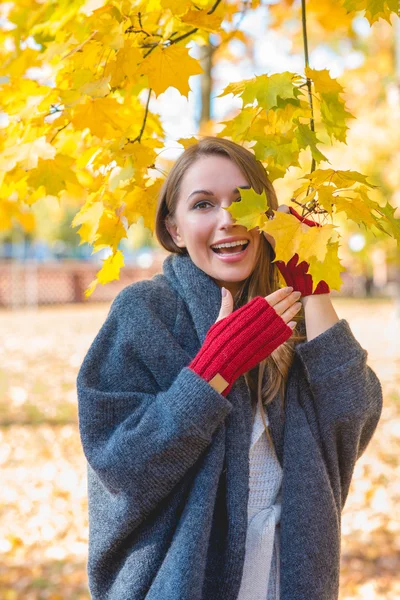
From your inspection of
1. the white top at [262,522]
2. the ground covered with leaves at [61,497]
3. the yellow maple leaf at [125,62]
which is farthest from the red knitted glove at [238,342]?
the ground covered with leaves at [61,497]

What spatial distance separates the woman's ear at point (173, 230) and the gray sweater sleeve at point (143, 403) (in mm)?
159

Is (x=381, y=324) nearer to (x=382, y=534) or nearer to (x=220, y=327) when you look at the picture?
(x=382, y=534)

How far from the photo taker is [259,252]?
64.8 inches

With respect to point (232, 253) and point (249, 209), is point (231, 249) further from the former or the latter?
point (249, 209)

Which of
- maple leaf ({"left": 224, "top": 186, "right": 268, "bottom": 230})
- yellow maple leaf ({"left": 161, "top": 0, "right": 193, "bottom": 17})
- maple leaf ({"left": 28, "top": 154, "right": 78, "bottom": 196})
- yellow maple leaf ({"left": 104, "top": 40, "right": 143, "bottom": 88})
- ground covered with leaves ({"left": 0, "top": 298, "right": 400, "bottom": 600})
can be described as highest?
yellow maple leaf ({"left": 161, "top": 0, "right": 193, "bottom": 17})

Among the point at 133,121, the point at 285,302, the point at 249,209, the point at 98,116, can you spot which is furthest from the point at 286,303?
the point at 133,121

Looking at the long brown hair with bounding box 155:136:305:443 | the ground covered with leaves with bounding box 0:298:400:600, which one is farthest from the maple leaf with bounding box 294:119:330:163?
the ground covered with leaves with bounding box 0:298:400:600

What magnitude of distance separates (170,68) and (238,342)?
78cm

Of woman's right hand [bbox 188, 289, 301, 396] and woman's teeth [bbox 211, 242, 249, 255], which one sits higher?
woman's teeth [bbox 211, 242, 249, 255]

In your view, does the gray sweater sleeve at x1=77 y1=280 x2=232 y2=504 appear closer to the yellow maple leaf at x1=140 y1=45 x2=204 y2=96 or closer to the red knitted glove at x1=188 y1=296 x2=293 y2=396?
the red knitted glove at x1=188 y1=296 x2=293 y2=396

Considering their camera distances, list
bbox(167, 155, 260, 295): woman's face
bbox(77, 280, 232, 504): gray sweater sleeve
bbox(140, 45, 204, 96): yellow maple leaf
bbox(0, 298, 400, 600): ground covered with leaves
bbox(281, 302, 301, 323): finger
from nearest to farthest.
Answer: bbox(77, 280, 232, 504): gray sweater sleeve, bbox(281, 302, 301, 323): finger, bbox(167, 155, 260, 295): woman's face, bbox(140, 45, 204, 96): yellow maple leaf, bbox(0, 298, 400, 600): ground covered with leaves

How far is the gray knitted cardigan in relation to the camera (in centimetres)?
137

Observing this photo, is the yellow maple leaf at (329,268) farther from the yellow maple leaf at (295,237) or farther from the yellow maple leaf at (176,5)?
the yellow maple leaf at (176,5)

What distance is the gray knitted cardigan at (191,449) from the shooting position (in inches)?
54.0
